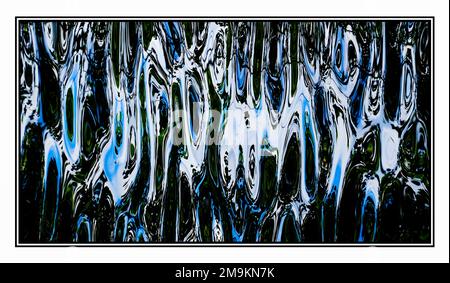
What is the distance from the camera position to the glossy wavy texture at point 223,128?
1728mm

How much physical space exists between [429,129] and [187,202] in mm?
1173

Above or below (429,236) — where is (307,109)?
above

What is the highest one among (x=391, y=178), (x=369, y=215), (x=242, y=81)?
(x=242, y=81)

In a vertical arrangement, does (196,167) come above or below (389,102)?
below

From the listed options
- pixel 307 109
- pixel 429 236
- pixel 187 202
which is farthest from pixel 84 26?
pixel 429 236

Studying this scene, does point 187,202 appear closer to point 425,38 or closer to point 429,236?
point 429,236

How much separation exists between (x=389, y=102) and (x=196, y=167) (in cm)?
94

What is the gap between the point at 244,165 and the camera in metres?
1.74

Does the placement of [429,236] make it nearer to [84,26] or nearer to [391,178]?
[391,178]

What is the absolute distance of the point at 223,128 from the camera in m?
1.71

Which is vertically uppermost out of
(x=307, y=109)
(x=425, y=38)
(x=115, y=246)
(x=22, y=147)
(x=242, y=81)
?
(x=425, y=38)

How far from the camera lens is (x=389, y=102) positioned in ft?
5.70

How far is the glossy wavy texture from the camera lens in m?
1.73

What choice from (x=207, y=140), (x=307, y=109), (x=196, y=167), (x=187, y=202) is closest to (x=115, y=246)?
(x=187, y=202)
